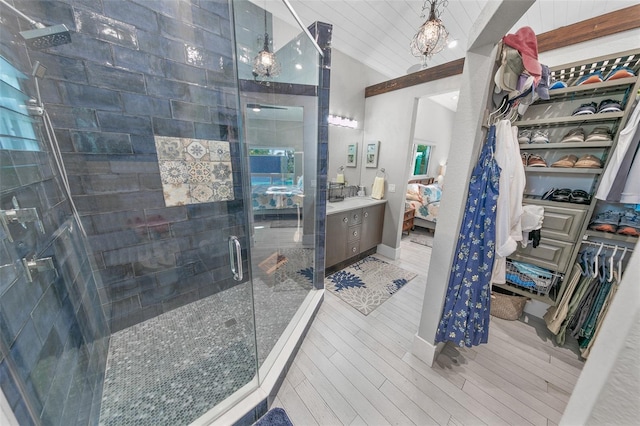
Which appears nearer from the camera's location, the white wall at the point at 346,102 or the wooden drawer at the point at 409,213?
the white wall at the point at 346,102

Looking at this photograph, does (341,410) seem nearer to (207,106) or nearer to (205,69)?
(207,106)

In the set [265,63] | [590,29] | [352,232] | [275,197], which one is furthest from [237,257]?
[590,29]

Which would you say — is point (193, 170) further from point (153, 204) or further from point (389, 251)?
point (389, 251)

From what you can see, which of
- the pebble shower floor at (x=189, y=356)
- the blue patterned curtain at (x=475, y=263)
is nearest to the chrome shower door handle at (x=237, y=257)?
the pebble shower floor at (x=189, y=356)

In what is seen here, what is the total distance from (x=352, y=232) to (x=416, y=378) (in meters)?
1.61

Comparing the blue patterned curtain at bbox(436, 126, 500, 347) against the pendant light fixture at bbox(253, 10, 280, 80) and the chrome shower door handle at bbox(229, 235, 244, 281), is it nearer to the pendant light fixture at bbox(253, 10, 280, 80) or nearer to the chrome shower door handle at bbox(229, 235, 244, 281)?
the chrome shower door handle at bbox(229, 235, 244, 281)

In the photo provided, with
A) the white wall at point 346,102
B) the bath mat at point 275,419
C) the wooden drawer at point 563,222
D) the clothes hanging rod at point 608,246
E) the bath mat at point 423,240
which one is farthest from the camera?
the bath mat at point 423,240

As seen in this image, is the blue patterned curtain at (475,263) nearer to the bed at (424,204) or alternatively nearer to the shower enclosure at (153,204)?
the shower enclosure at (153,204)

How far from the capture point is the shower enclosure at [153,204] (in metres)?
0.95

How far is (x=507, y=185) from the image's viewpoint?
1277mm

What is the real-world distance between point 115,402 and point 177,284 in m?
0.82

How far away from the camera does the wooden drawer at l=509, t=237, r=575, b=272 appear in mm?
1688

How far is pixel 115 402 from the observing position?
1.23 meters

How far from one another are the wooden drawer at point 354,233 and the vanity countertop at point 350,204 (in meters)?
0.29
